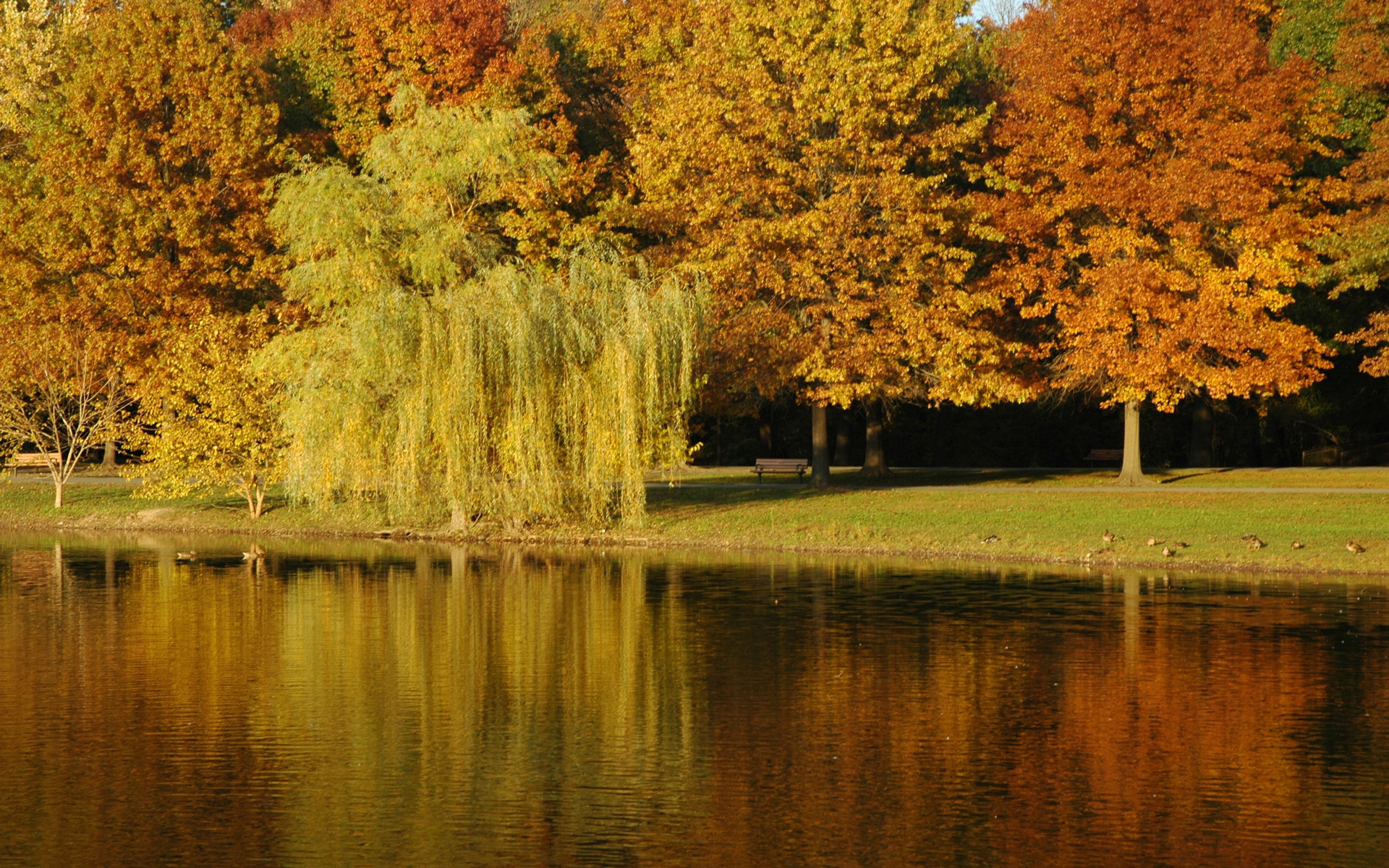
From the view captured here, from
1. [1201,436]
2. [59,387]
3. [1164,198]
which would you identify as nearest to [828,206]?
[1164,198]

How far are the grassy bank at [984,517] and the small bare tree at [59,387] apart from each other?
1.81 metres

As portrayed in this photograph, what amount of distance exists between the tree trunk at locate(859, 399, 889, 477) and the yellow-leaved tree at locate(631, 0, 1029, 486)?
3.63 m

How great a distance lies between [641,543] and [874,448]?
39.4 ft

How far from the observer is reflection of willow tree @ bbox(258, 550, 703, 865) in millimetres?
13016

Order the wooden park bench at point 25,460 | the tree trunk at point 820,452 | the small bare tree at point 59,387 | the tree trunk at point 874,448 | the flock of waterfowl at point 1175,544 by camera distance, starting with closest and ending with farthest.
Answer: the flock of waterfowl at point 1175,544, the tree trunk at point 820,452, the tree trunk at point 874,448, the small bare tree at point 59,387, the wooden park bench at point 25,460

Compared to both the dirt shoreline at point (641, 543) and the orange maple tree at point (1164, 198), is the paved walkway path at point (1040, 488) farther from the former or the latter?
the dirt shoreline at point (641, 543)

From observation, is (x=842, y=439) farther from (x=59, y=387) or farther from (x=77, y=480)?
(x=77, y=480)

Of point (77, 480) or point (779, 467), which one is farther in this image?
point (77, 480)

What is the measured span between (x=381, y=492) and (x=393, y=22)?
1702 centimetres

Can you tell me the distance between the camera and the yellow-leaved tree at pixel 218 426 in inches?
1668

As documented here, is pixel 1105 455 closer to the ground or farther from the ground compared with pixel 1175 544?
farther from the ground

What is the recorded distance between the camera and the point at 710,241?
4256 cm

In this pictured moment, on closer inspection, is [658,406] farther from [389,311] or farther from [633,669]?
[633,669]

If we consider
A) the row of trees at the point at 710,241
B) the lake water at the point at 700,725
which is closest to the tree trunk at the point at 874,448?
the row of trees at the point at 710,241
